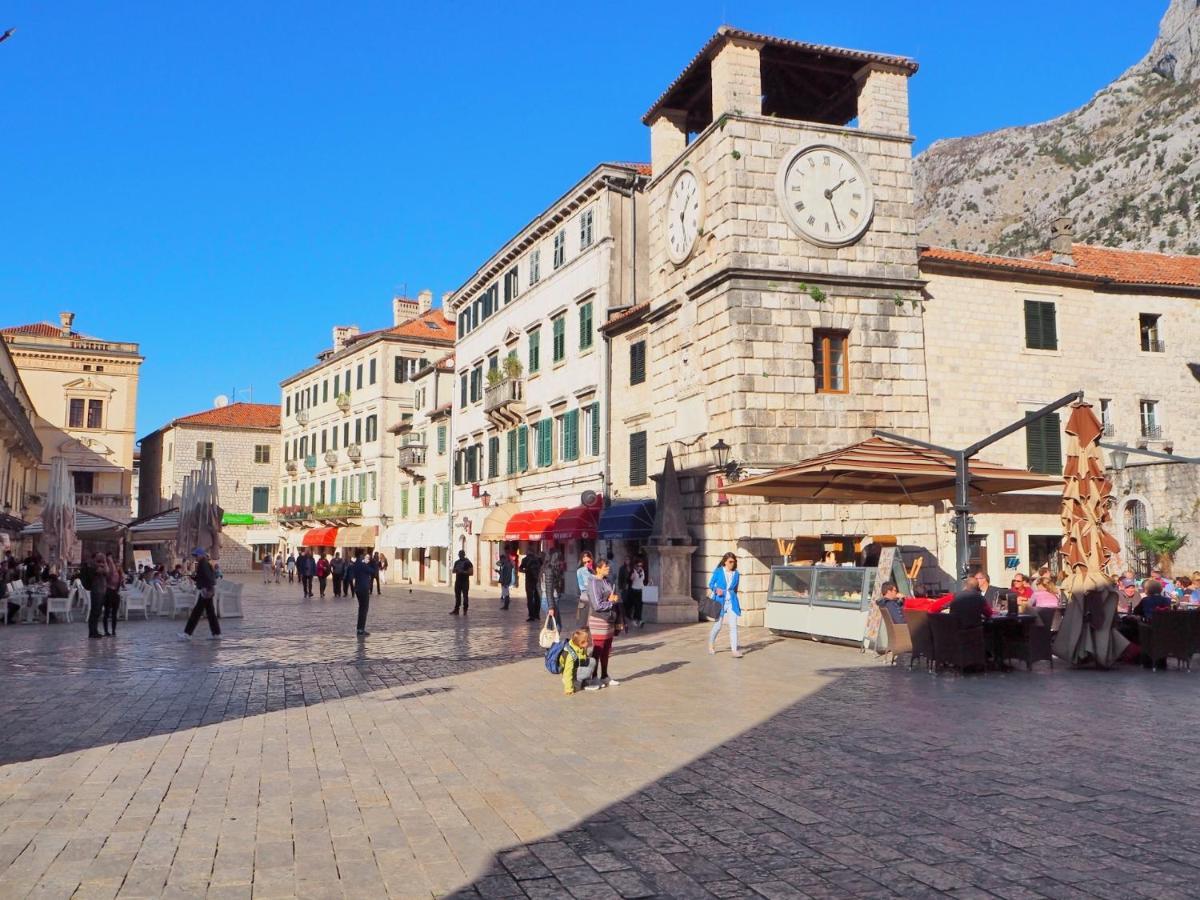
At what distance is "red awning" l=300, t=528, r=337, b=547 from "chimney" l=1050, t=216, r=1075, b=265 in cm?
4085

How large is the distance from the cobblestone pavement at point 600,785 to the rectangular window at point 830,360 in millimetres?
10500

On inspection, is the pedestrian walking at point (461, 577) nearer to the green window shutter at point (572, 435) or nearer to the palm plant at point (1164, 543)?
the green window shutter at point (572, 435)

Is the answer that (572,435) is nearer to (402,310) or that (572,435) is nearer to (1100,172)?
(402,310)

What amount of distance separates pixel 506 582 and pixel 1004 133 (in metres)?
115

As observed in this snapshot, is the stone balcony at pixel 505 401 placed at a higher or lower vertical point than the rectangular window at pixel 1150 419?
higher

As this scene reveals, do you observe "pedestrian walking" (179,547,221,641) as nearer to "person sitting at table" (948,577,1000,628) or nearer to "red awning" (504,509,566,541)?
"person sitting at table" (948,577,1000,628)

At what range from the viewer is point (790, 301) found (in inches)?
865

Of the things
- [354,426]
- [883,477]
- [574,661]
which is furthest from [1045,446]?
[354,426]

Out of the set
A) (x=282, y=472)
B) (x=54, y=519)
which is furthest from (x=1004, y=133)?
(x=54, y=519)

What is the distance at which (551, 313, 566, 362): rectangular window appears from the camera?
31.7 m

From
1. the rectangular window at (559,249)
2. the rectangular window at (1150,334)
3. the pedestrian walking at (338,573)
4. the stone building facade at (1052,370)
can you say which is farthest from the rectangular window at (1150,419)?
the pedestrian walking at (338,573)

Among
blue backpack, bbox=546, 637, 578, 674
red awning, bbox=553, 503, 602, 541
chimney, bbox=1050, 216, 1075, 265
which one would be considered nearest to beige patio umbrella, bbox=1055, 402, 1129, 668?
blue backpack, bbox=546, 637, 578, 674

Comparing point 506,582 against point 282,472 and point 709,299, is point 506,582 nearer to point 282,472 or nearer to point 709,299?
point 709,299

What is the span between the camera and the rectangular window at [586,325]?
2978 cm
